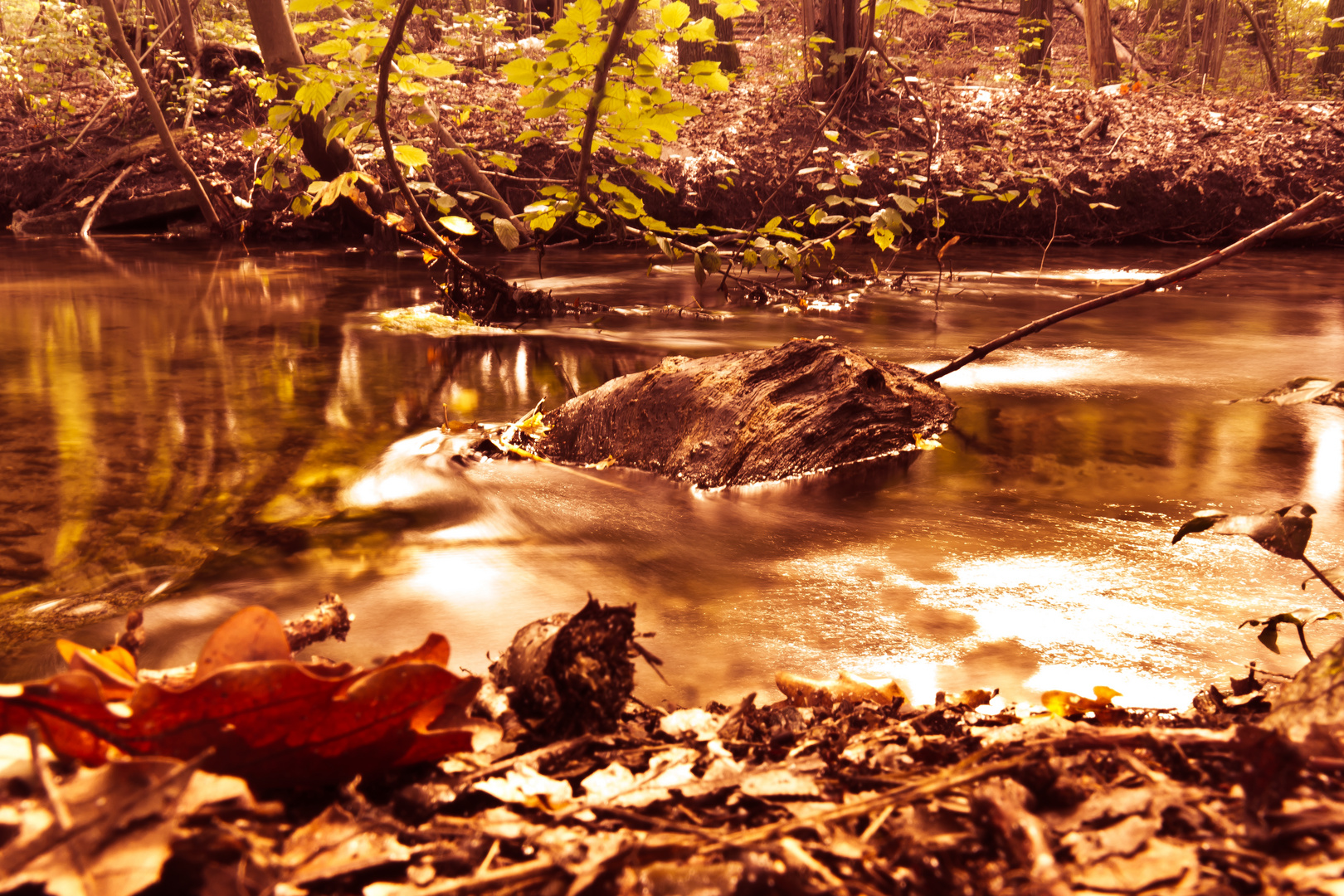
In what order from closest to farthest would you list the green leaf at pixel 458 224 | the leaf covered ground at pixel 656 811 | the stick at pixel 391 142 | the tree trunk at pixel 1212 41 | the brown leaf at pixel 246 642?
1. the leaf covered ground at pixel 656 811
2. the brown leaf at pixel 246 642
3. the stick at pixel 391 142
4. the green leaf at pixel 458 224
5. the tree trunk at pixel 1212 41

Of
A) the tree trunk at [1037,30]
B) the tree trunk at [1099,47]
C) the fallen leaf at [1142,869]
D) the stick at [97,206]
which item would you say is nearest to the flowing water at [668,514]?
the fallen leaf at [1142,869]

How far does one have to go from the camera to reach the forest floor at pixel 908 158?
12836 mm

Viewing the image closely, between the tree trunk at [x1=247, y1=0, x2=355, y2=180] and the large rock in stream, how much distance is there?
7521 mm

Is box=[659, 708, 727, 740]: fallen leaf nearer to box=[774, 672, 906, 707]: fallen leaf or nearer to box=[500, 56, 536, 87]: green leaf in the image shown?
box=[774, 672, 906, 707]: fallen leaf

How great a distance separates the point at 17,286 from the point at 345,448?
8104 mm

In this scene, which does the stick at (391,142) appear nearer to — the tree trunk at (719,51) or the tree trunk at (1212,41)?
the tree trunk at (719,51)

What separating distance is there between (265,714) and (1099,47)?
21688mm

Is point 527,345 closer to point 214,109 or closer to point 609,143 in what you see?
point 609,143

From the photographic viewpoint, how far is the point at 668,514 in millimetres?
3797

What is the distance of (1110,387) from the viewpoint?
6.09 metres

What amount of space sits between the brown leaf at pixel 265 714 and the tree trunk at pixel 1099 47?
20857 millimetres

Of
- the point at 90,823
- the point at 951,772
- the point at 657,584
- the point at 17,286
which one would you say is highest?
the point at 17,286

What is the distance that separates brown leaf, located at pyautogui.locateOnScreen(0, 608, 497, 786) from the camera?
1.15 meters

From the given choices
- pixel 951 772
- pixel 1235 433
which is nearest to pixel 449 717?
pixel 951 772
